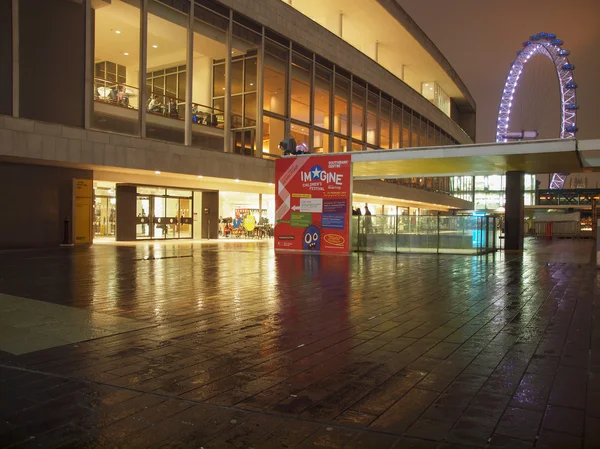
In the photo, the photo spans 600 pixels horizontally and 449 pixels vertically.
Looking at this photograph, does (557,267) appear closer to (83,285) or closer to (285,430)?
(83,285)

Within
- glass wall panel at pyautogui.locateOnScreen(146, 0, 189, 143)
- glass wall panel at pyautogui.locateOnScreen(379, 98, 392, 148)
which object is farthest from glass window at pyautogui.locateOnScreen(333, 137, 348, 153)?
glass wall panel at pyautogui.locateOnScreen(146, 0, 189, 143)

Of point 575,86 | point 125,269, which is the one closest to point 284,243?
point 125,269

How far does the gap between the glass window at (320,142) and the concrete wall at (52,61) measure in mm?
15839

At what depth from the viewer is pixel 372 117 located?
4003 cm

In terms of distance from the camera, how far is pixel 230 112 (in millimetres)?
27422

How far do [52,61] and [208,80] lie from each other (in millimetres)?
9802

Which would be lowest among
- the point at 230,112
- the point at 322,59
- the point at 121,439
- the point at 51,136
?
the point at 121,439

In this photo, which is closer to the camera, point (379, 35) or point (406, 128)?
point (379, 35)

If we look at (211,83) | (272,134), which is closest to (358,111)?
(272,134)

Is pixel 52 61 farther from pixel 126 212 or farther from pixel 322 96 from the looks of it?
pixel 322 96

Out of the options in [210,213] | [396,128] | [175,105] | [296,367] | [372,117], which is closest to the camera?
[296,367]

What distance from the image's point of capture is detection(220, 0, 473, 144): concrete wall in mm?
28188

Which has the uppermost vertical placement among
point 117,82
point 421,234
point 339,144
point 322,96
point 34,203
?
point 322,96

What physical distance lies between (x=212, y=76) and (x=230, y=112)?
10.2 feet
